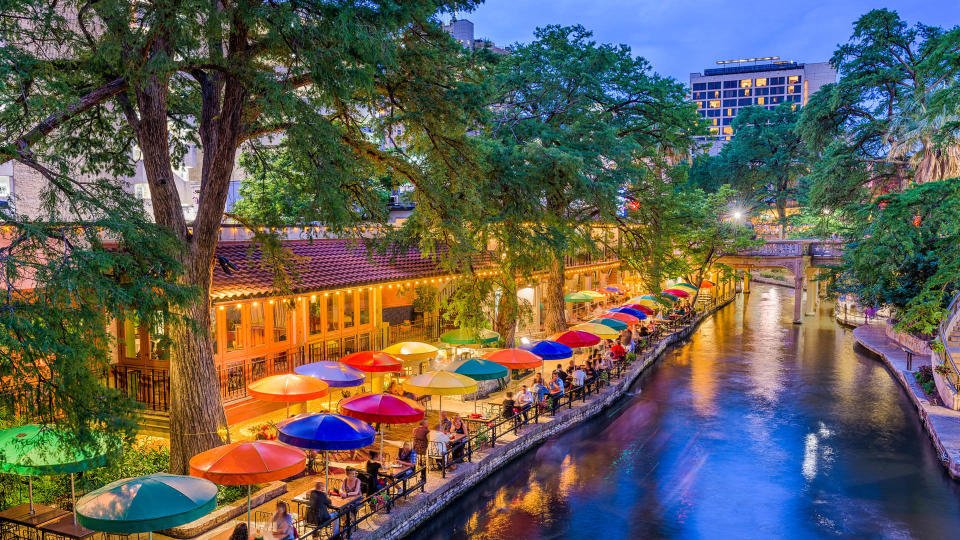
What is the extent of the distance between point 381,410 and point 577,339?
12.4 meters

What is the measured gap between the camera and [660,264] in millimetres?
28234

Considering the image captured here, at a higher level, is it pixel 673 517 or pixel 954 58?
pixel 954 58

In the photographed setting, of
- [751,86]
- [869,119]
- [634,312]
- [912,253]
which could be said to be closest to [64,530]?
[634,312]

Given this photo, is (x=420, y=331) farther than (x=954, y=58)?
Yes

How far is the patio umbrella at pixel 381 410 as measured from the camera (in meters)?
14.6

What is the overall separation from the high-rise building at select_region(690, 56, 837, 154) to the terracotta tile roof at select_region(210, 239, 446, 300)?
15563 cm

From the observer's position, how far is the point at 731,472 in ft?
58.2

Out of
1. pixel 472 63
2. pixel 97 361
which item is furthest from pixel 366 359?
pixel 97 361

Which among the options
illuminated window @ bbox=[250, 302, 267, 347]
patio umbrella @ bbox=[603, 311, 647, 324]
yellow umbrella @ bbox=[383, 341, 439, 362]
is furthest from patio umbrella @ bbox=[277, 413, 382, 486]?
patio umbrella @ bbox=[603, 311, 647, 324]

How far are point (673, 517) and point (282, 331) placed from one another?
39.7 ft

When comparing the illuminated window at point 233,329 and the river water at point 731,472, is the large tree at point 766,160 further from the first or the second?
the illuminated window at point 233,329

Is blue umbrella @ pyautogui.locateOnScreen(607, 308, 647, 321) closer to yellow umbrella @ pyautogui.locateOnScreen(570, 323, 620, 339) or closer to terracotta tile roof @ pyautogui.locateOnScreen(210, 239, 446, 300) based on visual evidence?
yellow umbrella @ pyautogui.locateOnScreen(570, 323, 620, 339)

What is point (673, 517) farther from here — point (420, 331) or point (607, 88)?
point (607, 88)

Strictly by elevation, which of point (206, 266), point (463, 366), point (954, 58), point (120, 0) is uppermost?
point (954, 58)
